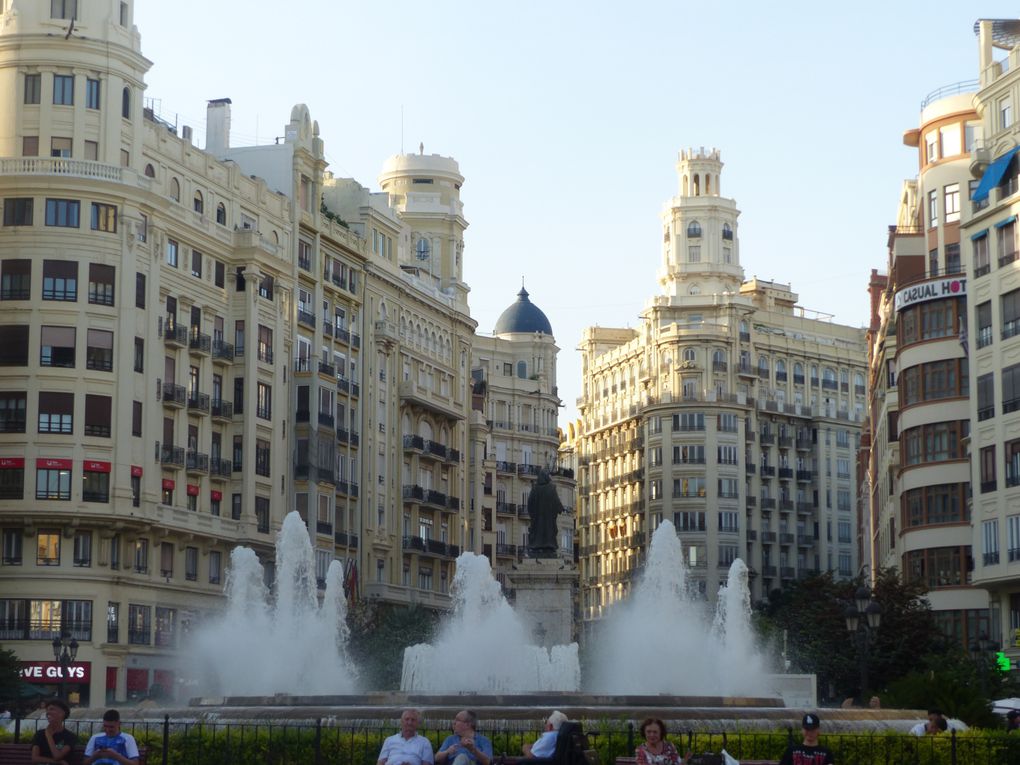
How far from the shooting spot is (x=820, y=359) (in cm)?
14488

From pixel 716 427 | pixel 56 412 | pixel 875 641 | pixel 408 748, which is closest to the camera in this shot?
pixel 408 748

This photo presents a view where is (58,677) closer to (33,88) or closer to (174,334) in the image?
(174,334)

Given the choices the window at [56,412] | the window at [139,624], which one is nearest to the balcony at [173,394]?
the window at [56,412]

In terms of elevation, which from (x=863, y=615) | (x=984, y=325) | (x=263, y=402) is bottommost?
(x=863, y=615)

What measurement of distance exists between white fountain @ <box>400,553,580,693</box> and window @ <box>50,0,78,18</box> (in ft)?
100

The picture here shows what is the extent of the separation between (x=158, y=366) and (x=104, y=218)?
604 cm

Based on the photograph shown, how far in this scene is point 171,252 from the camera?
244 ft

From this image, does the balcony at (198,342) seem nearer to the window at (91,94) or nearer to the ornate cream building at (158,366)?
the ornate cream building at (158,366)

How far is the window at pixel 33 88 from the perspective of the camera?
69.9m

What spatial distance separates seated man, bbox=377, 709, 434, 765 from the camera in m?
21.7

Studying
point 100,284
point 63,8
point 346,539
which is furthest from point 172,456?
point 346,539

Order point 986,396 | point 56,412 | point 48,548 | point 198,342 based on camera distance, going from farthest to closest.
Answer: point 198,342
point 56,412
point 48,548
point 986,396

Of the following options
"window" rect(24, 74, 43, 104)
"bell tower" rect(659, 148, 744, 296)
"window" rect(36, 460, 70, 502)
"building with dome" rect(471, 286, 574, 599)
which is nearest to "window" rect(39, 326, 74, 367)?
"window" rect(36, 460, 70, 502)

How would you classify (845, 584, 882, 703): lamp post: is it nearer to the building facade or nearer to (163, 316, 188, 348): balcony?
the building facade
